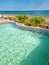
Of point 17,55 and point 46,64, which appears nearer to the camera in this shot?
point 46,64

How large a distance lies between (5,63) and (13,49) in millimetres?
3047

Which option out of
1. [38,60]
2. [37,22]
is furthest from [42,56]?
[37,22]

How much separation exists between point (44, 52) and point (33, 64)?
8.05 ft

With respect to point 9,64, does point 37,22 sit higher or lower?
lower

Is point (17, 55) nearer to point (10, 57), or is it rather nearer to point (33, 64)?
point (10, 57)

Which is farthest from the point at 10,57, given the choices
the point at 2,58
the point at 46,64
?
the point at 46,64

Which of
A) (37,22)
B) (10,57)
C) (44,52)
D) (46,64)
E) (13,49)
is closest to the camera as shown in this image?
(46,64)

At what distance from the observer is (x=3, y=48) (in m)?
12.2

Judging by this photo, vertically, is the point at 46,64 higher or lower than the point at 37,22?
higher

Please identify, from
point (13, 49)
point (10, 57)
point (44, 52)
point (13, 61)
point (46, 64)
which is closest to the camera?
point (46, 64)

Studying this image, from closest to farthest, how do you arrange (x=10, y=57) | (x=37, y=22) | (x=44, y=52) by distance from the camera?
(x=10, y=57)
(x=44, y=52)
(x=37, y=22)

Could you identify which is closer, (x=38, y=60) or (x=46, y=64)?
(x=46, y=64)

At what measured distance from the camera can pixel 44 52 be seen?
11.1 meters

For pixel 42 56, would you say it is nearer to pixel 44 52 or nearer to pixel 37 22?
pixel 44 52
